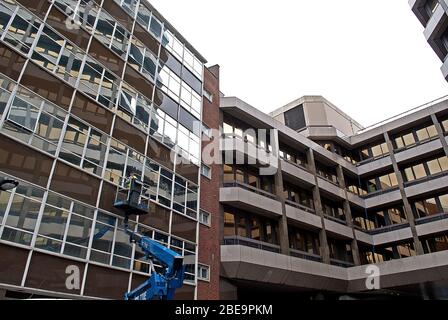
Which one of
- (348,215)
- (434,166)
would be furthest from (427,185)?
(348,215)

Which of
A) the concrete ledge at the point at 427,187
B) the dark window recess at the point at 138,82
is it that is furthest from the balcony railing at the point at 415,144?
the dark window recess at the point at 138,82

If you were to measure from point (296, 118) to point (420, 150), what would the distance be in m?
12.5

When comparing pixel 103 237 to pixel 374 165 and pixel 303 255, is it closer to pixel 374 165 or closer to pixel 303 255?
pixel 303 255

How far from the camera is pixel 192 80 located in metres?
24.7

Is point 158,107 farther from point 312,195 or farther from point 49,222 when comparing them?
point 312,195

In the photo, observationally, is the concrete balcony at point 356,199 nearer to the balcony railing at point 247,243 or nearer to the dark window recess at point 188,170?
the balcony railing at point 247,243

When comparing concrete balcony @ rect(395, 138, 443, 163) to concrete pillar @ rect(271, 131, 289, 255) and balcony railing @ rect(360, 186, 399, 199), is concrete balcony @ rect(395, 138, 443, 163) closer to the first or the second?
balcony railing @ rect(360, 186, 399, 199)

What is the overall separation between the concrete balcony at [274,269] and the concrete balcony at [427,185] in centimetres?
1122

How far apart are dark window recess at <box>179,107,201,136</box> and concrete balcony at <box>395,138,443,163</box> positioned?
20.4 meters
